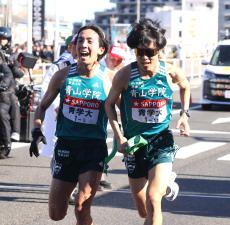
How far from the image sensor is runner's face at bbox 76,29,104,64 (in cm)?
693

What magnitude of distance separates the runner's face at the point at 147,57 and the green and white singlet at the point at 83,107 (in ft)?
1.38

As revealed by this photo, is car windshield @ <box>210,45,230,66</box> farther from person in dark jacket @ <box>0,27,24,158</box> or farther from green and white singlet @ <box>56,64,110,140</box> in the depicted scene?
green and white singlet @ <box>56,64,110,140</box>

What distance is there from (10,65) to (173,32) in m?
153

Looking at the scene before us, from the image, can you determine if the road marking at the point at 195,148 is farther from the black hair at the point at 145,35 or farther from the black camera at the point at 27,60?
the black hair at the point at 145,35

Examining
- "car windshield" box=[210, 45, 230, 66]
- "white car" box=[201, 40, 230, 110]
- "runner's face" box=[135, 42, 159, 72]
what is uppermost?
"runner's face" box=[135, 42, 159, 72]

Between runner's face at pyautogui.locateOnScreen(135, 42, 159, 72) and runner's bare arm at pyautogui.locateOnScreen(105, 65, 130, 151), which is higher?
runner's face at pyautogui.locateOnScreen(135, 42, 159, 72)

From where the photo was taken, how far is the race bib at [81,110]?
22.7 feet

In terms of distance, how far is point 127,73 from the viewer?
6.85 metres

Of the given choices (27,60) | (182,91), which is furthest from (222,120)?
(182,91)

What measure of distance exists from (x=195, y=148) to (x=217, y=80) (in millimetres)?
8440

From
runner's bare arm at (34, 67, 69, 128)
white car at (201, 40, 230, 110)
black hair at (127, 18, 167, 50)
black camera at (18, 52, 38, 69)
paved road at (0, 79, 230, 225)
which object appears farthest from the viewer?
white car at (201, 40, 230, 110)

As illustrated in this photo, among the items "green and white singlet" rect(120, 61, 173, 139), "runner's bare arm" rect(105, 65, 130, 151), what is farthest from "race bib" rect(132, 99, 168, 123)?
"runner's bare arm" rect(105, 65, 130, 151)

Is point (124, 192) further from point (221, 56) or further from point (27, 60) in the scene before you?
point (221, 56)

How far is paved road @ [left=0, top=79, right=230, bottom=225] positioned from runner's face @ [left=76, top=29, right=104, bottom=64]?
2164 millimetres
